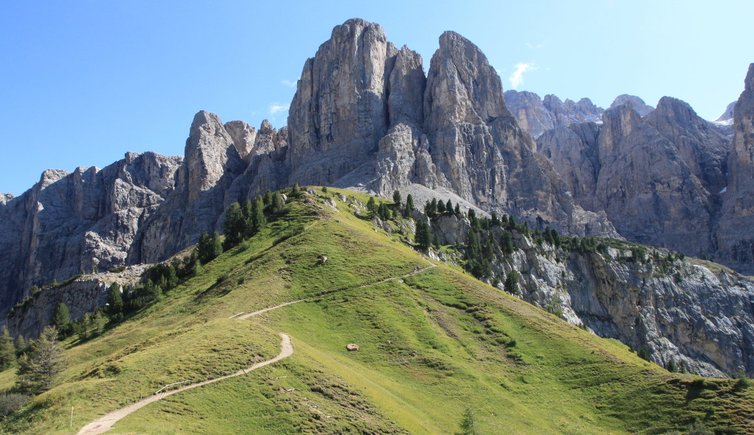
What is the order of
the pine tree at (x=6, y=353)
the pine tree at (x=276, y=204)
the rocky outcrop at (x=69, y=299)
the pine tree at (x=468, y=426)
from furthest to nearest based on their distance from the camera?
1. the pine tree at (x=276, y=204)
2. the rocky outcrop at (x=69, y=299)
3. the pine tree at (x=6, y=353)
4. the pine tree at (x=468, y=426)

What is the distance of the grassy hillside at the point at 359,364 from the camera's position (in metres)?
48.9

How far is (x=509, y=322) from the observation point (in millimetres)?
90375

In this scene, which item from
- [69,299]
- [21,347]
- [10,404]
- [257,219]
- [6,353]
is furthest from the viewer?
[69,299]

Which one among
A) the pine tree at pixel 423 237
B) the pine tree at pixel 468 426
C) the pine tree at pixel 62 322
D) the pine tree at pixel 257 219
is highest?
the pine tree at pixel 257 219

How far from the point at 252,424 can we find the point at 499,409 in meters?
29.2

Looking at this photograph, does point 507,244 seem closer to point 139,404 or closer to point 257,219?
point 257,219

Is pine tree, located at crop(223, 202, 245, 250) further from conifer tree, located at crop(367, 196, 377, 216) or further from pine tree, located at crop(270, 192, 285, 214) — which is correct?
conifer tree, located at crop(367, 196, 377, 216)

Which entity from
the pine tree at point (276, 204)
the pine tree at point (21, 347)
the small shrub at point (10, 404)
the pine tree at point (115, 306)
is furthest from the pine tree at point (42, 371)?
the pine tree at point (276, 204)

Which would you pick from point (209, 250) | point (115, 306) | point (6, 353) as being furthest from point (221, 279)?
point (6, 353)

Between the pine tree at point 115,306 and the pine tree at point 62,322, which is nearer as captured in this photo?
the pine tree at point 115,306

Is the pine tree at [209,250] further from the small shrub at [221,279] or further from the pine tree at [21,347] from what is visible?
the pine tree at [21,347]

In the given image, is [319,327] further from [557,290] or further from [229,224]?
[557,290]

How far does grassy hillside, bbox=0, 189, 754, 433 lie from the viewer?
48938 millimetres

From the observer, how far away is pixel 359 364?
7069 cm
